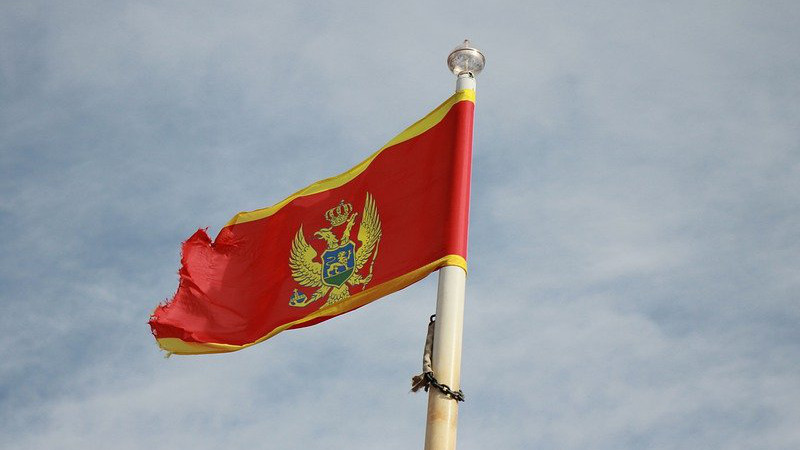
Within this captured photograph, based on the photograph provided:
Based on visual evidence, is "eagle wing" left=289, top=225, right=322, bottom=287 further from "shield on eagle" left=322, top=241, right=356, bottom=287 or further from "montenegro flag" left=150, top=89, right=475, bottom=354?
A: "shield on eagle" left=322, top=241, right=356, bottom=287

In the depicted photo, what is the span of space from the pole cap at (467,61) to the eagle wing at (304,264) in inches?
147

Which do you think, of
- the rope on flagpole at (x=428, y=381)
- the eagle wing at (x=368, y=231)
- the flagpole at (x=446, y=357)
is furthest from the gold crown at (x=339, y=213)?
the rope on flagpole at (x=428, y=381)

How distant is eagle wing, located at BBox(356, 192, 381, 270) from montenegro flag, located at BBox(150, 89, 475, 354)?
2 cm

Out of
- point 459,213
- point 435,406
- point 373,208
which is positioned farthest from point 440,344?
point 373,208

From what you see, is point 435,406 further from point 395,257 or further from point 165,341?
point 165,341

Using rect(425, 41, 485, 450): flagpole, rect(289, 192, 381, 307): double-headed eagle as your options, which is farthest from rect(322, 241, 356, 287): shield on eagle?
A: rect(425, 41, 485, 450): flagpole

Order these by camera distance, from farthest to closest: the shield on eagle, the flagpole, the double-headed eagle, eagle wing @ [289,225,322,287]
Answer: eagle wing @ [289,225,322,287] < the shield on eagle < the double-headed eagle < the flagpole

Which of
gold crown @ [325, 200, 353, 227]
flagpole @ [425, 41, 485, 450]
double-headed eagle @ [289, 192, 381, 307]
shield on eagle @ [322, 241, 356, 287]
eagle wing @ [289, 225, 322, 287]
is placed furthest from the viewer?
gold crown @ [325, 200, 353, 227]

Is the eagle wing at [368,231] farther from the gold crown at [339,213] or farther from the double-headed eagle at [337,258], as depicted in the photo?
the gold crown at [339,213]

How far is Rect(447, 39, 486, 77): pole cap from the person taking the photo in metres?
15.2

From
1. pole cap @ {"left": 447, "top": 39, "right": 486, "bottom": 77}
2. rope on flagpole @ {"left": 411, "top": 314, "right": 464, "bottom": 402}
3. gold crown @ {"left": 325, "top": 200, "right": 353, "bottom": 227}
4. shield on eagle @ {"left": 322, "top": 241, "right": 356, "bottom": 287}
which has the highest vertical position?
pole cap @ {"left": 447, "top": 39, "right": 486, "bottom": 77}

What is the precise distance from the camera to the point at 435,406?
37.1 feet

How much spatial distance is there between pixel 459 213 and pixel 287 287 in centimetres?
370

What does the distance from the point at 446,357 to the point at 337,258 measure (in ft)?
12.9
